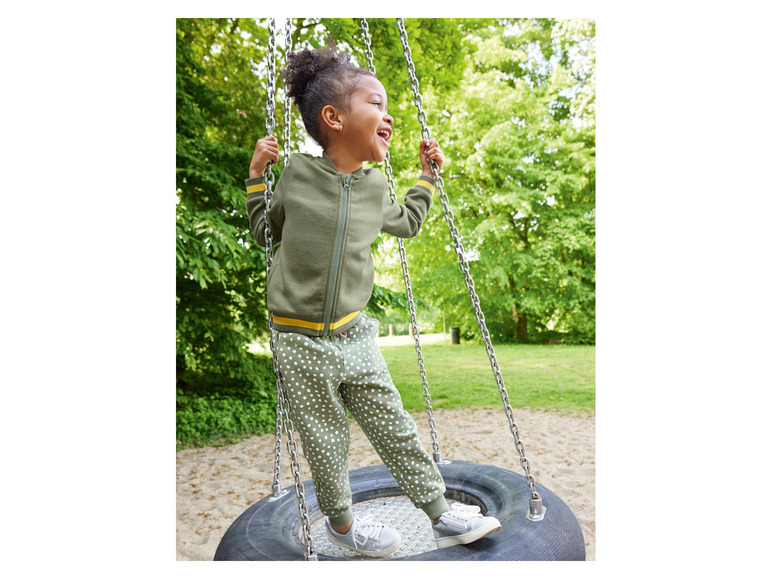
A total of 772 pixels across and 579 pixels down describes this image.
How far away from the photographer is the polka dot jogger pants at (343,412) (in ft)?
4.83

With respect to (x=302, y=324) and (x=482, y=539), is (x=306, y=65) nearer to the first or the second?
(x=302, y=324)

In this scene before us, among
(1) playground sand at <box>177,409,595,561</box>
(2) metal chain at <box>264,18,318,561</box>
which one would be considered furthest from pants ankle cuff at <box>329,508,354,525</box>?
(1) playground sand at <box>177,409,595,561</box>

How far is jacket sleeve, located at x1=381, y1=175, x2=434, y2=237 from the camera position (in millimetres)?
1620

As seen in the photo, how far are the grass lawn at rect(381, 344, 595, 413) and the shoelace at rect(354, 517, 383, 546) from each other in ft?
13.4

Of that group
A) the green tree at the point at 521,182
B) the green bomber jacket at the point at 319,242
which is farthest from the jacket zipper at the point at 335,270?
the green tree at the point at 521,182

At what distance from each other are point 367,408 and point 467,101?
7.01 meters

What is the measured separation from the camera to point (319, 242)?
1.47 metres

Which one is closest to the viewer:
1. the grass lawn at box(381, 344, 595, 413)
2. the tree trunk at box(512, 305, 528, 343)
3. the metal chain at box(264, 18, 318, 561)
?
the metal chain at box(264, 18, 318, 561)

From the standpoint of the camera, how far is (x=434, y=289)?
757 cm

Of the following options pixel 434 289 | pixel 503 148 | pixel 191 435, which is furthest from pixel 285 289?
pixel 503 148

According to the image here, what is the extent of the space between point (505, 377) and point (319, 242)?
5.79 meters

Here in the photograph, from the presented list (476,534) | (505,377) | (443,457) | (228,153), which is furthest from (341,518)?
(505,377)

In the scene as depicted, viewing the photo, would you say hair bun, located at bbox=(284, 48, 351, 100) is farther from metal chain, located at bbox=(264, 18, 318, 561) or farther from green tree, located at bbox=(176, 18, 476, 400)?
green tree, located at bbox=(176, 18, 476, 400)

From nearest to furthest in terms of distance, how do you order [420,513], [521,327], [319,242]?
[319,242]
[420,513]
[521,327]
